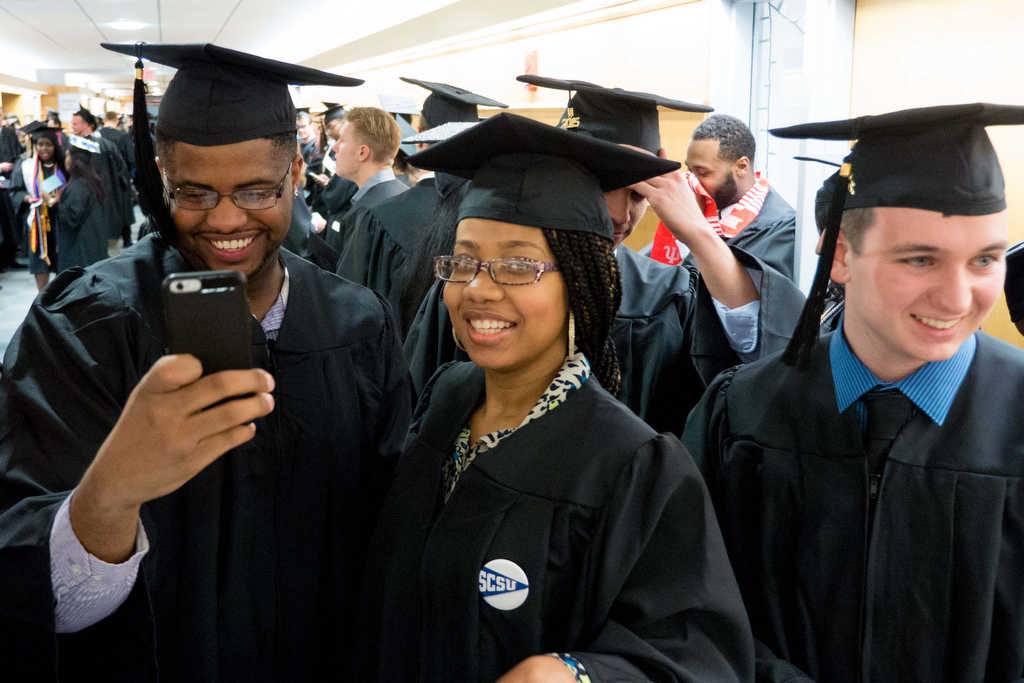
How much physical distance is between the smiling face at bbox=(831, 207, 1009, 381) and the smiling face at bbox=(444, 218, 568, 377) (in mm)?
589

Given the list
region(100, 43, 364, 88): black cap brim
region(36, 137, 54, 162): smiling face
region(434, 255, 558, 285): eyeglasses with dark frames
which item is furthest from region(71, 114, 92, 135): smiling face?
region(434, 255, 558, 285): eyeglasses with dark frames

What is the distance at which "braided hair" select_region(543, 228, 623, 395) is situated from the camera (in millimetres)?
1623

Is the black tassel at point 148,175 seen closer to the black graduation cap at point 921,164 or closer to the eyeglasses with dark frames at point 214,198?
the eyeglasses with dark frames at point 214,198

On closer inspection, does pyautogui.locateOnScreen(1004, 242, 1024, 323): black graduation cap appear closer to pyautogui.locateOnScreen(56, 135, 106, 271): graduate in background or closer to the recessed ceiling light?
pyautogui.locateOnScreen(56, 135, 106, 271): graduate in background

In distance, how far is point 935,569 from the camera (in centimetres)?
151

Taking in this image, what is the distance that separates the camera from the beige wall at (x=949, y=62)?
3.10 meters

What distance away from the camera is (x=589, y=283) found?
5.41 ft

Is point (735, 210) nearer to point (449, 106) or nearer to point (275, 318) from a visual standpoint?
point (449, 106)

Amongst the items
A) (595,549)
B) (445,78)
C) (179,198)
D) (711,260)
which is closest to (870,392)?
(595,549)

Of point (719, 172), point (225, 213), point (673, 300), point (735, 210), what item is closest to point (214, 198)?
point (225, 213)

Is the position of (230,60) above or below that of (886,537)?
above

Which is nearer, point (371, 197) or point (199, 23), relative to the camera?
point (371, 197)

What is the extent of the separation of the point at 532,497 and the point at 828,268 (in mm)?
756

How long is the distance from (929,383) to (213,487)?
137cm
